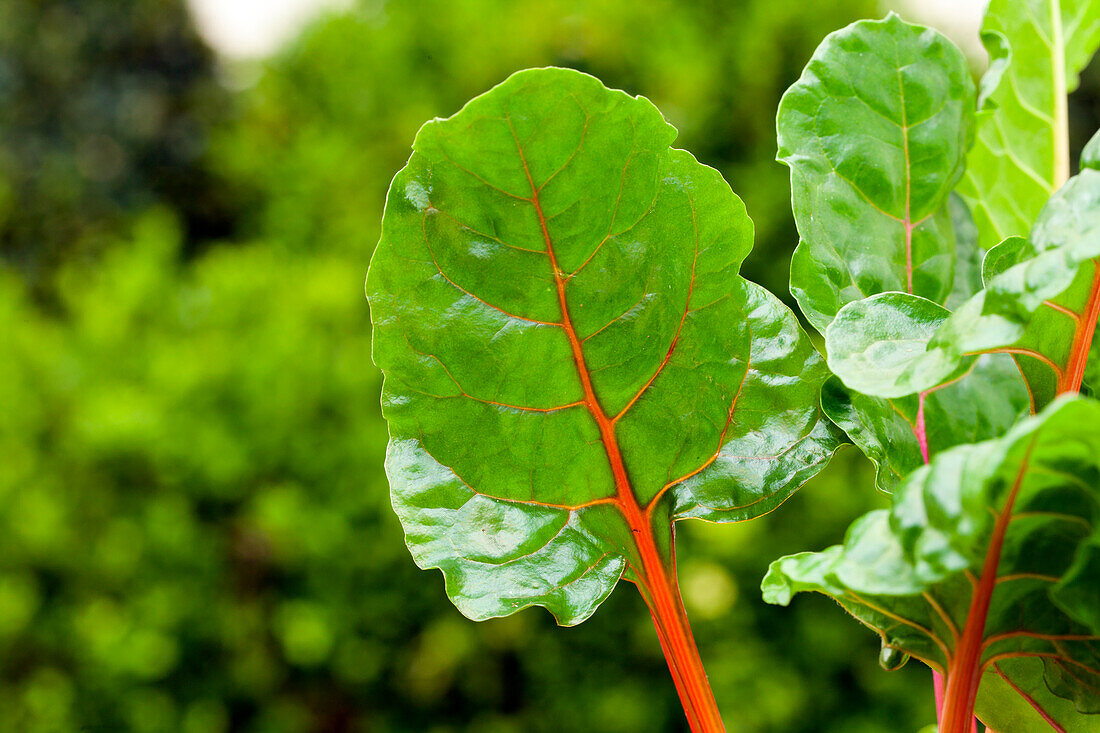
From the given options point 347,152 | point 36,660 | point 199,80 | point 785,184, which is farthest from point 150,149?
point 785,184

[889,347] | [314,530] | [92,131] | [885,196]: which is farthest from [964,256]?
[92,131]

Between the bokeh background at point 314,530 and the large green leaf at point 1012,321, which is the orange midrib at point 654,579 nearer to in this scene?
the large green leaf at point 1012,321

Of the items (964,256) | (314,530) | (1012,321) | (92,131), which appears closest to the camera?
(1012,321)

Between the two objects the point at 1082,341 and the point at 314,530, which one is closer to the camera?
the point at 1082,341

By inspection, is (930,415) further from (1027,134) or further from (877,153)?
(1027,134)

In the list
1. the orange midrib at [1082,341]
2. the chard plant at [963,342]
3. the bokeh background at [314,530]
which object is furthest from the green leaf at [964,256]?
the bokeh background at [314,530]
